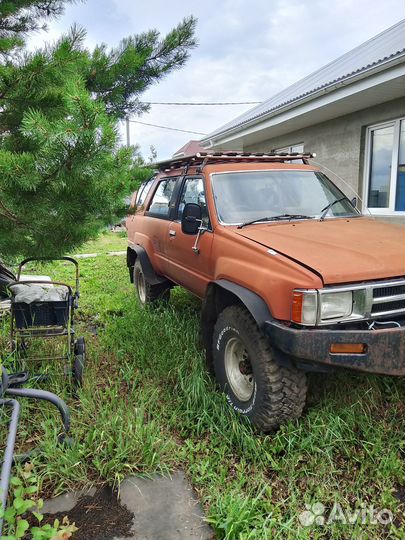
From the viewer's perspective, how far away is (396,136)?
6699 millimetres

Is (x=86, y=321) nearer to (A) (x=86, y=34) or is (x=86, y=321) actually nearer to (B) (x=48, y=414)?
(B) (x=48, y=414)

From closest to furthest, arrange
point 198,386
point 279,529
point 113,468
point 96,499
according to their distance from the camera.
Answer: point 279,529 → point 96,499 → point 113,468 → point 198,386

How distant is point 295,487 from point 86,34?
11.6 feet

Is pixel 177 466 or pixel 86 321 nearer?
pixel 177 466

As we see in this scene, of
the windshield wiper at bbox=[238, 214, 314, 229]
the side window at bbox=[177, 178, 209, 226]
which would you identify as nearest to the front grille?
the windshield wiper at bbox=[238, 214, 314, 229]

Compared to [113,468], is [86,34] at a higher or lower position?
higher

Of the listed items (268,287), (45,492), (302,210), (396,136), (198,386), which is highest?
(396,136)

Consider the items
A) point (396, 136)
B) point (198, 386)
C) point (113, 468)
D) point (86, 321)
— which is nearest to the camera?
point (113, 468)

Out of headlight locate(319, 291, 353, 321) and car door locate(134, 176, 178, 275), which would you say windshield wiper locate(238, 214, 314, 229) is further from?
car door locate(134, 176, 178, 275)

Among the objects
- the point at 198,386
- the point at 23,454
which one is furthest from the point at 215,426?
the point at 23,454

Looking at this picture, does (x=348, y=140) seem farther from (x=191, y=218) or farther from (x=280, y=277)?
(x=280, y=277)

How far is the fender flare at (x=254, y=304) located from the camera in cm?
268

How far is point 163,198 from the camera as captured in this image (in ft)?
18.2

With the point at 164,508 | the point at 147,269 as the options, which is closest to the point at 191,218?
the point at 147,269
